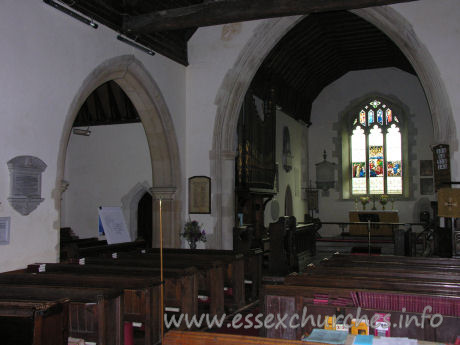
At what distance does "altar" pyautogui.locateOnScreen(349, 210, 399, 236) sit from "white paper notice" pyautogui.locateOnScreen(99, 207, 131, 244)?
8.47 m

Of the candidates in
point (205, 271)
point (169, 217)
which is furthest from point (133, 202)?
point (205, 271)

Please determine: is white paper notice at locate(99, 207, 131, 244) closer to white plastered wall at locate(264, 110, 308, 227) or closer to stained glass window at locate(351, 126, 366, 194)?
white plastered wall at locate(264, 110, 308, 227)

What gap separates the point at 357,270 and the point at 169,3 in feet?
16.5

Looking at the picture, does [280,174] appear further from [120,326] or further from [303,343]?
[303,343]

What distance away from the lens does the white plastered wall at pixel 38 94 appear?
4707 millimetres

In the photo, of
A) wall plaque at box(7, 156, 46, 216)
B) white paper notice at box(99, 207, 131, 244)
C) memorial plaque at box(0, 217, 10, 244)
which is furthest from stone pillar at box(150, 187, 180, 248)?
memorial plaque at box(0, 217, 10, 244)

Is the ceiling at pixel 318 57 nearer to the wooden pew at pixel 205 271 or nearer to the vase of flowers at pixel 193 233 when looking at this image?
the vase of flowers at pixel 193 233

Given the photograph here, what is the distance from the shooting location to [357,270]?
4.16 meters

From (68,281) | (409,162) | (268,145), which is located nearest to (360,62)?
(409,162)

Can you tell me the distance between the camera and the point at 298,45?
11.2 m

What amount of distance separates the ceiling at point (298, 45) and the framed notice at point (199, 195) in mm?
1944

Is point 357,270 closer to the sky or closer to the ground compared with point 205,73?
closer to the ground

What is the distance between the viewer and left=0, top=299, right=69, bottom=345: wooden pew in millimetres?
2236

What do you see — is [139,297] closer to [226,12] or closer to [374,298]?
[374,298]
